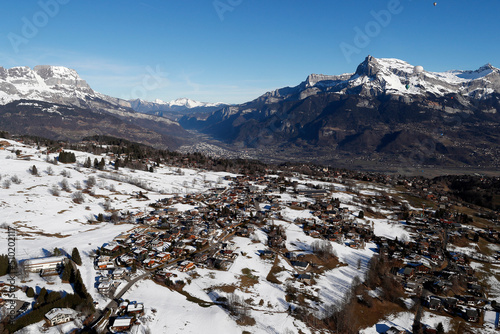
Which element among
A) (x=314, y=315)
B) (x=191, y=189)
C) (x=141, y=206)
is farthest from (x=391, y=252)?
(x=191, y=189)

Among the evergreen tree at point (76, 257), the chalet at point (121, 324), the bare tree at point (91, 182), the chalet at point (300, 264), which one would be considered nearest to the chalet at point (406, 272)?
the chalet at point (300, 264)

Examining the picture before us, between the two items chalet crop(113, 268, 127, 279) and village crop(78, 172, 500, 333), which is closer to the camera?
chalet crop(113, 268, 127, 279)

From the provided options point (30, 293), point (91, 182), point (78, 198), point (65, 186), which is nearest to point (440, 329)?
point (30, 293)

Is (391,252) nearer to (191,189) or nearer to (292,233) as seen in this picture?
(292,233)

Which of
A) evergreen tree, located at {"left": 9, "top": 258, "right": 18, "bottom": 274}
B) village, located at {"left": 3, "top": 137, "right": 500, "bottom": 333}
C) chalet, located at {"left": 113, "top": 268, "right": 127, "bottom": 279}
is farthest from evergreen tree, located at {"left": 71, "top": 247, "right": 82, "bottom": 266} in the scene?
evergreen tree, located at {"left": 9, "top": 258, "right": 18, "bottom": 274}

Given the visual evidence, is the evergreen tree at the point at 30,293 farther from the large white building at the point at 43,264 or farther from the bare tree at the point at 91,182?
the bare tree at the point at 91,182

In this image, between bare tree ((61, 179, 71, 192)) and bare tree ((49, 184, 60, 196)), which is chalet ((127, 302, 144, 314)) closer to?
bare tree ((49, 184, 60, 196))
